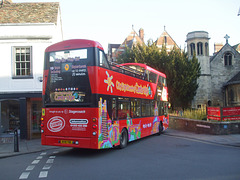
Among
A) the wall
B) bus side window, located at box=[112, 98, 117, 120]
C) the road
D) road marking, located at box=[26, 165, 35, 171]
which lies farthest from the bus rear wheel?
the wall

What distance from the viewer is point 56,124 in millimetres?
9367

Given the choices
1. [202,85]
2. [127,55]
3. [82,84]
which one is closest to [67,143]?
[82,84]

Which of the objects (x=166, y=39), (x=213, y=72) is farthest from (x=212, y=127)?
(x=166, y=39)

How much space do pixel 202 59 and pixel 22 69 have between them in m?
31.3

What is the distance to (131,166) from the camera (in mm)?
7543

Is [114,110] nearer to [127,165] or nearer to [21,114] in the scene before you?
[127,165]

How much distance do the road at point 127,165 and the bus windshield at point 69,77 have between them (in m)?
2.19

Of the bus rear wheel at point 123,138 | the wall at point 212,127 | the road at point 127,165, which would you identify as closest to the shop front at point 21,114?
the road at point 127,165

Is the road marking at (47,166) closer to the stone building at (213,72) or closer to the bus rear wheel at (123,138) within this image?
the bus rear wheel at (123,138)

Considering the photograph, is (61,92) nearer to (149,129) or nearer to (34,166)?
(34,166)

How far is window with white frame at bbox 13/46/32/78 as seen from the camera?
15008 mm

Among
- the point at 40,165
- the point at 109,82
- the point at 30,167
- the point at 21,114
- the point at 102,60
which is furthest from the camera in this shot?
the point at 21,114

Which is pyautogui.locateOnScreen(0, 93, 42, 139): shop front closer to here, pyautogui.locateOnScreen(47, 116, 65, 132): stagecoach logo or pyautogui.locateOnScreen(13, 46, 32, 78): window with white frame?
pyautogui.locateOnScreen(13, 46, 32, 78): window with white frame

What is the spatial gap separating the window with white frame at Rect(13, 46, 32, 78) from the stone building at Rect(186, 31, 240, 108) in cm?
2939
